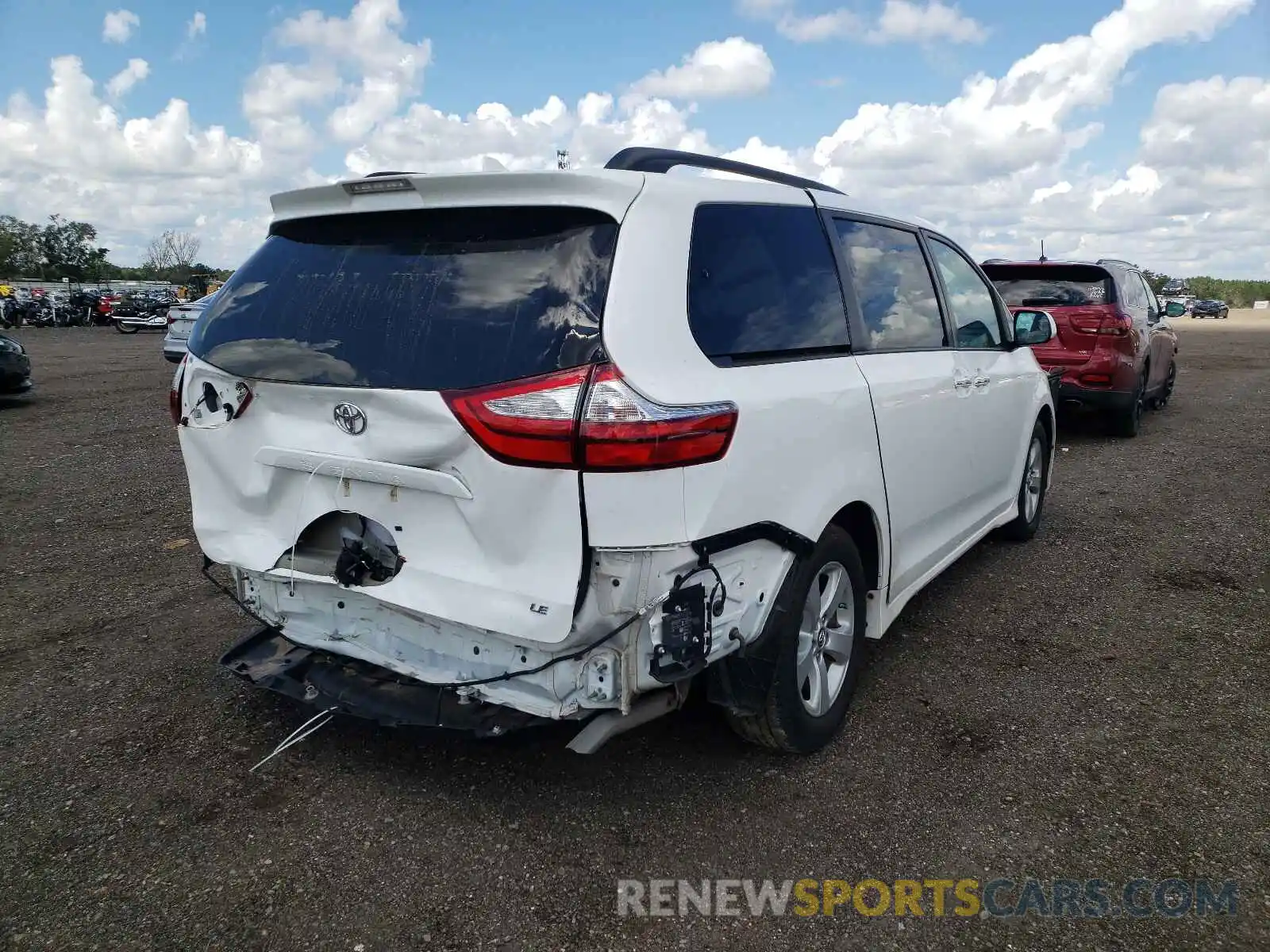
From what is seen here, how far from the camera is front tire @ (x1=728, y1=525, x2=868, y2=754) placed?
2783 millimetres

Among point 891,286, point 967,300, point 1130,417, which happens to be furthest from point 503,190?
point 1130,417

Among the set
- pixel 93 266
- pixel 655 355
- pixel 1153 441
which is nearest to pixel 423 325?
pixel 655 355

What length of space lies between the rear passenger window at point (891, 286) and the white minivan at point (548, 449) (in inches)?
5.7

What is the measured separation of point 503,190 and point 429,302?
377 mm

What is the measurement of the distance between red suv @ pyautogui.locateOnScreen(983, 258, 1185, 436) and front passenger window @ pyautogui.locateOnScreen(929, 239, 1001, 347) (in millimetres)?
4442

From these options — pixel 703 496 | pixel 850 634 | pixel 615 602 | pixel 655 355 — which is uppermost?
pixel 655 355

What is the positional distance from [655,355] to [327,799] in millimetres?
1783

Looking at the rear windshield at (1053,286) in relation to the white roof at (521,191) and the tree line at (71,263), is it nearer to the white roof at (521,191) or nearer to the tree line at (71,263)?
the white roof at (521,191)

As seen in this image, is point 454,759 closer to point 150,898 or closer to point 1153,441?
point 150,898

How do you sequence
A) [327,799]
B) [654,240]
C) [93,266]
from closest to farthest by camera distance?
1. [654,240]
2. [327,799]
3. [93,266]

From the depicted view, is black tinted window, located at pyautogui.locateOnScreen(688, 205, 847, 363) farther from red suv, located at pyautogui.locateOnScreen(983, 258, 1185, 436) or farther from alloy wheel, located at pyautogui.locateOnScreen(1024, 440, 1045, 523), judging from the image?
red suv, located at pyautogui.locateOnScreen(983, 258, 1185, 436)

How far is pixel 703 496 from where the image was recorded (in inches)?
93.0

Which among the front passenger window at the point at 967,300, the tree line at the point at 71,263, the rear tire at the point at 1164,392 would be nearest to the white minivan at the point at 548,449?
the front passenger window at the point at 967,300

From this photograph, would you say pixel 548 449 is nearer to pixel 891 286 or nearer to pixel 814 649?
pixel 814 649
